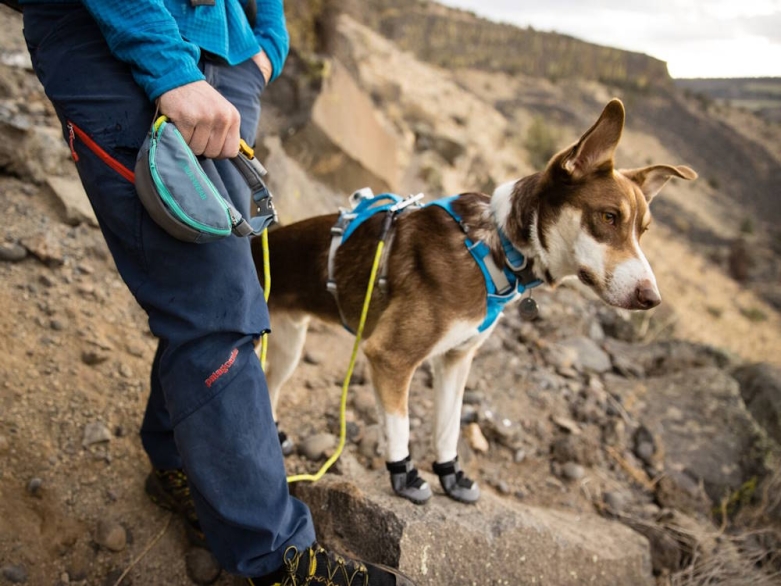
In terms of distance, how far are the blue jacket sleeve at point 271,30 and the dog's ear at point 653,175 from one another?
1657 millimetres

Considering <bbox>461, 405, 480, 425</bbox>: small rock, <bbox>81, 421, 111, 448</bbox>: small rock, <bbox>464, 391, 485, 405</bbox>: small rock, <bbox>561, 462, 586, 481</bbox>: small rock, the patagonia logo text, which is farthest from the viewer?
<bbox>464, 391, 485, 405</bbox>: small rock

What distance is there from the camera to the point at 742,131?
37000mm

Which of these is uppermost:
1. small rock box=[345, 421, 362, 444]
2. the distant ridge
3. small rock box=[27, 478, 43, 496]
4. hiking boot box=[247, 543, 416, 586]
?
hiking boot box=[247, 543, 416, 586]

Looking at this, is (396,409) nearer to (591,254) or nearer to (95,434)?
(591,254)

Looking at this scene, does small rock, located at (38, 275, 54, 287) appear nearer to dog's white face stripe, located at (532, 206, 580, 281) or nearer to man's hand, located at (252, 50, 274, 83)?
man's hand, located at (252, 50, 274, 83)

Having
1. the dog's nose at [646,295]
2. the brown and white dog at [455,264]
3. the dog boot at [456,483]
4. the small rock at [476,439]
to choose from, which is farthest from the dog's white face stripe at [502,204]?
the small rock at [476,439]

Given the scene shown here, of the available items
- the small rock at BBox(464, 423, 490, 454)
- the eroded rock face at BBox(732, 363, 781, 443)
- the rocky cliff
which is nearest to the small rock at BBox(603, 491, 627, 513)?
the rocky cliff

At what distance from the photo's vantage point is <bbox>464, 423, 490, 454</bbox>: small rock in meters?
3.87

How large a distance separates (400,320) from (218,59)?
1.28m

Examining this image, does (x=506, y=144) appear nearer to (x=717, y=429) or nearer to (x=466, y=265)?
(x=717, y=429)

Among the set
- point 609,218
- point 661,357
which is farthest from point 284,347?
point 661,357

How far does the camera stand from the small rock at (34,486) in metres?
2.54

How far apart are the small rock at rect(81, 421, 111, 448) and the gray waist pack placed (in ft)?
5.38

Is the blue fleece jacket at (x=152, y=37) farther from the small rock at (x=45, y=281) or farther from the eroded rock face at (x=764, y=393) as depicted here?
the eroded rock face at (x=764, y=393)
